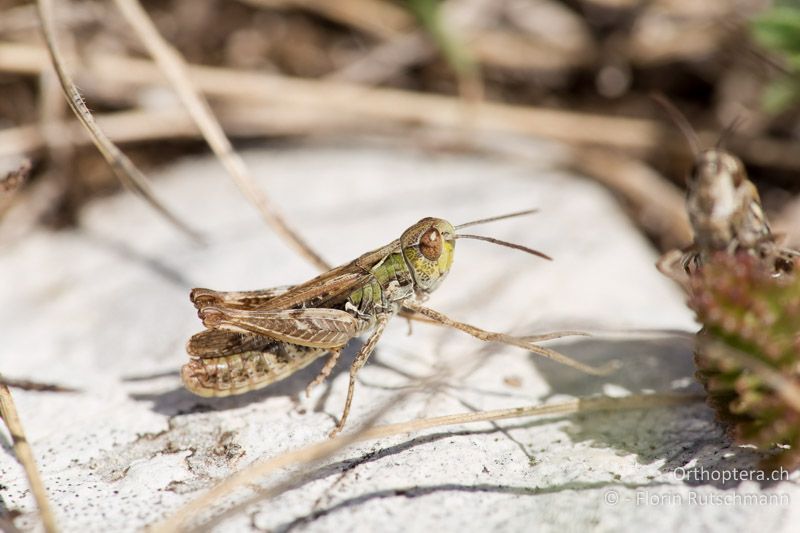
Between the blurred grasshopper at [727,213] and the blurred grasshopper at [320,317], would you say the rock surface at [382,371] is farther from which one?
Answer: the blurred grasshopper at [727,213]

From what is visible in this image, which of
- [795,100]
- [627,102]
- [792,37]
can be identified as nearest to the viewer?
[792,37]

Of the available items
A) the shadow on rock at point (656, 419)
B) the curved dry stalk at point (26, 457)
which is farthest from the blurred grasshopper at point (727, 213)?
the curved dry stalk at point (26, 457)

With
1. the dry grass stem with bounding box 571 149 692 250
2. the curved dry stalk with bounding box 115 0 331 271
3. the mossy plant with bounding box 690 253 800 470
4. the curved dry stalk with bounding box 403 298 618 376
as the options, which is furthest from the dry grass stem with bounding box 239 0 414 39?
the mossy plant with bounding box 690 253 800 470

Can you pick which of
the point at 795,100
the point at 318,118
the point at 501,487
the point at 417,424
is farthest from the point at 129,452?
the point at 795,100

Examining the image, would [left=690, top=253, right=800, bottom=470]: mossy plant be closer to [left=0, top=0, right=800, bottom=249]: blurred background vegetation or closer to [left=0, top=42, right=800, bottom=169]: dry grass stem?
[left=0, top=0, right=800, bottom=249]: blurred background vegetation

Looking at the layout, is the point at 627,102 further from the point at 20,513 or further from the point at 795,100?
the point at 20,513

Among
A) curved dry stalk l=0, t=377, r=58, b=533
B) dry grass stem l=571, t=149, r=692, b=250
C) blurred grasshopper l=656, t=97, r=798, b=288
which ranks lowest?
curved dry stalk l=0, t=377, r=58, b=533
